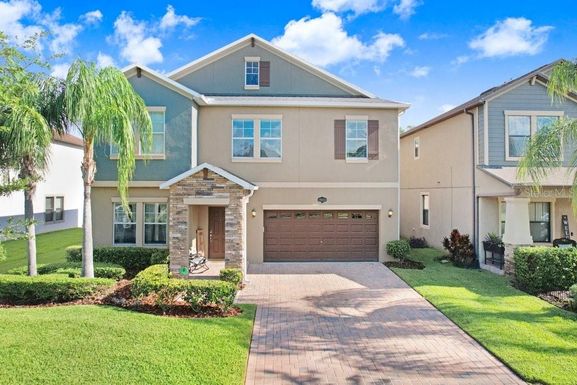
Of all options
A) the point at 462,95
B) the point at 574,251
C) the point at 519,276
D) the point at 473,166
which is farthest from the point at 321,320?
the point at 462,95

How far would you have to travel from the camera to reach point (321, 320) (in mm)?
9336

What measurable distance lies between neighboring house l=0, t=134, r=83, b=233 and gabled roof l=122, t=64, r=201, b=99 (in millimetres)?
13110

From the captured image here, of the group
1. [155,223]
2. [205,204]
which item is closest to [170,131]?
[155,223]

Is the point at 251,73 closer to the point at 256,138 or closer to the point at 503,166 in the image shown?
the point at 256,138

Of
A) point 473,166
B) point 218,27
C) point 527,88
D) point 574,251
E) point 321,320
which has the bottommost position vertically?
point 321,320

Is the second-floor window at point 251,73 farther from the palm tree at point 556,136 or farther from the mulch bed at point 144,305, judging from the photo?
the palm tree at point 556,136

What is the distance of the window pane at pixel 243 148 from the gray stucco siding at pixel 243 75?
8.50ft

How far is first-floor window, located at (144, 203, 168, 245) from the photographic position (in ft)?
50.5

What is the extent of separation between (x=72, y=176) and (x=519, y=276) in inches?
1177

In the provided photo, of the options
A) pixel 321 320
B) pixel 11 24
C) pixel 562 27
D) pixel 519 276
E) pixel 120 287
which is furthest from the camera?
pixel 562 27

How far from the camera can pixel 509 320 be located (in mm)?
8938

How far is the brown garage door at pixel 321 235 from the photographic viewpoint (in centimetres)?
1650

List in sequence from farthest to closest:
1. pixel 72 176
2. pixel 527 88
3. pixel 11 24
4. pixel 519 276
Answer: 1. pixel 72 176
2. pixel 527 88
3. pixel 519 276
4. pixel 11 24

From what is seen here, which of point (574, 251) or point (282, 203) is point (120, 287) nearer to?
point (282, 203)
